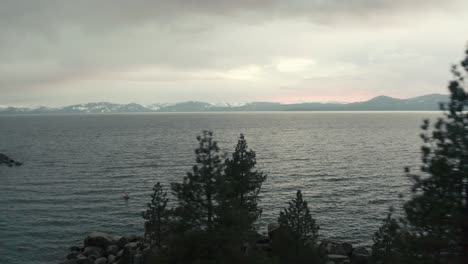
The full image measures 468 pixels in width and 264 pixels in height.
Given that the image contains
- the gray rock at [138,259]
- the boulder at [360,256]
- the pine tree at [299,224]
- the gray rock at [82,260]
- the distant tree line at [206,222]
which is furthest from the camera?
the gray rock at [82,260]

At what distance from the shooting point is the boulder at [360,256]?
116 feet

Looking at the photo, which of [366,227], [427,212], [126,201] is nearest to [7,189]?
[126,201]

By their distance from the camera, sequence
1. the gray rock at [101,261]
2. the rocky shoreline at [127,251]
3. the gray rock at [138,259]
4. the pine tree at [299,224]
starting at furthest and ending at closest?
the gray rock at [101,261], the rocky shoreline at [127,251], the gray rock at [138,259], the pine tree at [299,224]

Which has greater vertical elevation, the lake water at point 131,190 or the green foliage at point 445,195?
the green foliage at point 445,195

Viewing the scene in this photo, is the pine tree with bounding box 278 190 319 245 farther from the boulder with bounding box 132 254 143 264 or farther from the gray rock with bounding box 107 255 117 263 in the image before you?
the gray rock with bounding box 107 255 117 263

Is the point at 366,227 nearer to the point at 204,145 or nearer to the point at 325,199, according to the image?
the point at 325,199

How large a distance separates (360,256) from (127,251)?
82.6 feet

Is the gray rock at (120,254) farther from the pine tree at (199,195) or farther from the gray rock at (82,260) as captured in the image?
the pine tree at (199,195)

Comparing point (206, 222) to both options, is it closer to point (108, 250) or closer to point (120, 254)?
point (120, 254)

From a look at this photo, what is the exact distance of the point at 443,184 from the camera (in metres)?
14.6

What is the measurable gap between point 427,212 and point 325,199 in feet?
152

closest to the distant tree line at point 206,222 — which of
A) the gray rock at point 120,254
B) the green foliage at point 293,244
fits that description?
the green foliage at point 293,244

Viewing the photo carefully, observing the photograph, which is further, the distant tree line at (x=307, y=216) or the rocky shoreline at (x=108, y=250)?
the rocky shoreline at (x=108, y=250)

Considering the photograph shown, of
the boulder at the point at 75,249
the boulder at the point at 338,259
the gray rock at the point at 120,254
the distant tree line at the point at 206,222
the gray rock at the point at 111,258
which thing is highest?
the distant tree line at the point at 206,222
